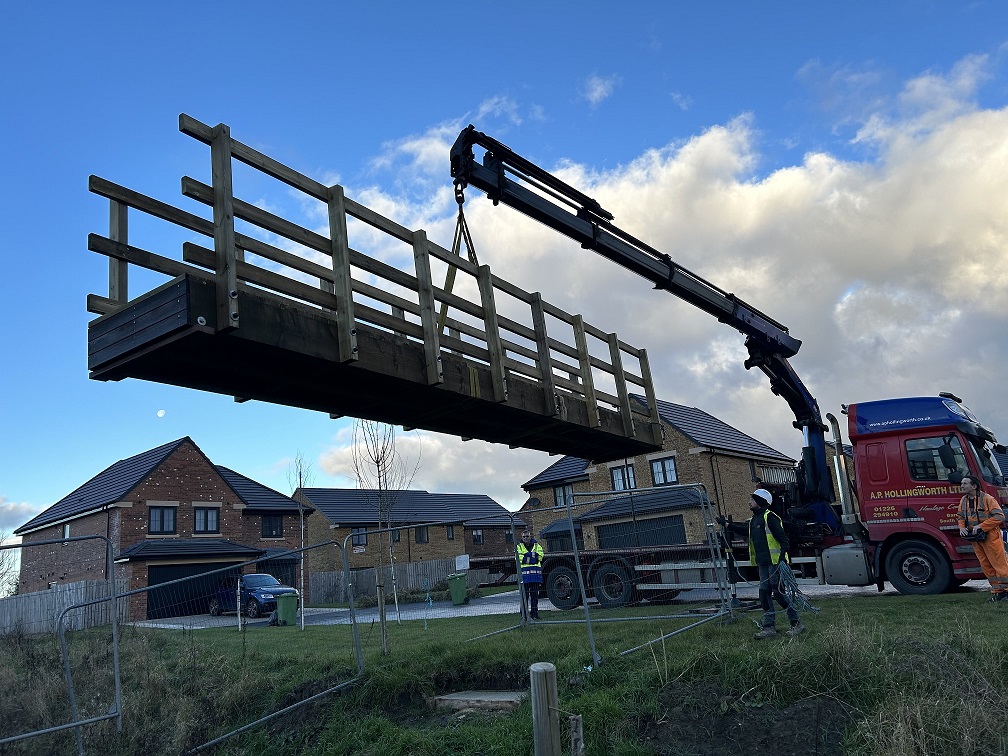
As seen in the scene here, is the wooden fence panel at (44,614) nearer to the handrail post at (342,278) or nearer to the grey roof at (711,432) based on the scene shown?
the handrail post at (342,278)

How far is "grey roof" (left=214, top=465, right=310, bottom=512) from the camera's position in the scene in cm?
4216

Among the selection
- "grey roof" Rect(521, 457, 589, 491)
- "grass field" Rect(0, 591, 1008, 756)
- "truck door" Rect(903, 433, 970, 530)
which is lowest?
"grass field" Rect(0, 591, 1008, 756)

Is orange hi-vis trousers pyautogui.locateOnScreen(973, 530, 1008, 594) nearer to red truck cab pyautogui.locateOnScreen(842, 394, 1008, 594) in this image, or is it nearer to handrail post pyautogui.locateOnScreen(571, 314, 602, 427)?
red truck cab pyautogui.locateOnScreen(842, 394, 1008, 594)

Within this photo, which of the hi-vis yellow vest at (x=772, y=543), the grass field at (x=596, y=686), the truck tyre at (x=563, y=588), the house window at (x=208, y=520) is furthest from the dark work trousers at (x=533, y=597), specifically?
the house window at (x=208, y=520)

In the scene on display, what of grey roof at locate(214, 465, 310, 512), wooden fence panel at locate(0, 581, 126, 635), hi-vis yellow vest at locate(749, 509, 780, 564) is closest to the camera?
hi-vis yellow vest at locate(749, 509, 780, 564)

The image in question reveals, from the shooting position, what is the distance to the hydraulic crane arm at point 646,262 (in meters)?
11.0

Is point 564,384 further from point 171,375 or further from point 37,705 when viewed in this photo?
point 37,705

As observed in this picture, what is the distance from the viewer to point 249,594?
69.3 ft

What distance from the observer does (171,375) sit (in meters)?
6.96

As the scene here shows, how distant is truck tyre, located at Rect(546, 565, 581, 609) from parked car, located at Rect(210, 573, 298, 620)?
257 inches

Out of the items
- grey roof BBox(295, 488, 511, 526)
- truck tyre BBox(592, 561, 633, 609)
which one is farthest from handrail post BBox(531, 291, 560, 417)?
grey roof BBox(295, 488, 511, 526)

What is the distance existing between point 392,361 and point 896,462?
992cm

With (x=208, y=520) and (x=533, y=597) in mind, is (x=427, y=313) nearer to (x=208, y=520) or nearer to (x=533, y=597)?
(x=533, y=597)

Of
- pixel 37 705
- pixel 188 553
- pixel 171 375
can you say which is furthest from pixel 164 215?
pixel 188 553
